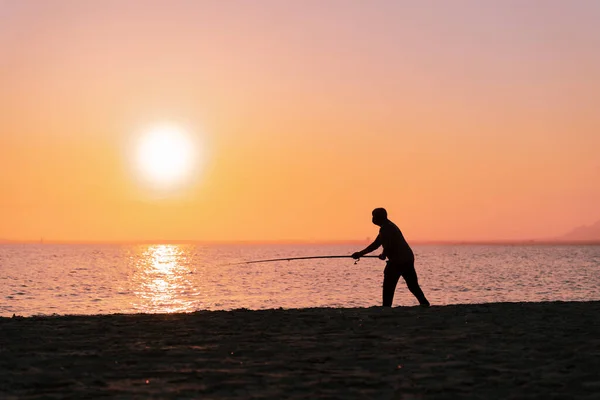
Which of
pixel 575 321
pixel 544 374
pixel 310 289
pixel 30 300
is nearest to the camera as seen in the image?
pixel 544 374

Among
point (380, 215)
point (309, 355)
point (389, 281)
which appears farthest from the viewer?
point (380, 215)

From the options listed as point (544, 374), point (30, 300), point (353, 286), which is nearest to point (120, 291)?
point (30, 300)

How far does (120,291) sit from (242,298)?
35.8 feet

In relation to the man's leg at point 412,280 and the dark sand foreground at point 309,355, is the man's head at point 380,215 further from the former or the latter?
the dark sand foreground at point 309,355

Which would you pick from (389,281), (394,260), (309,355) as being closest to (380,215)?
(394,260)

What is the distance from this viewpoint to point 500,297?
1411 inches

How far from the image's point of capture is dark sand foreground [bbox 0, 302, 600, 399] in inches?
258

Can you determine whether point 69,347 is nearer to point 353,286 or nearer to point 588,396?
point 588,396

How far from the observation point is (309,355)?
8227mm

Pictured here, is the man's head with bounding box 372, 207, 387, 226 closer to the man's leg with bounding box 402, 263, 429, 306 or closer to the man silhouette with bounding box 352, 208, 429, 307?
the man silhouette with bounding box 352, 208, 429, 307

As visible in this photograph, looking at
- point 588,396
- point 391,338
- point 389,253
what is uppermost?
point 389,253

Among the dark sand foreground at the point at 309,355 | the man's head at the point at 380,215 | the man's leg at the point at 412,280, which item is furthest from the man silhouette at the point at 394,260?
the dark sand foreground at the point at 309,355

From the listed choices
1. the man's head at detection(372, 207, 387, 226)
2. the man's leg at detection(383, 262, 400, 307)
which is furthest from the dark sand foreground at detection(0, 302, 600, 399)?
the man's head at detection(372, 207, 387, 226)

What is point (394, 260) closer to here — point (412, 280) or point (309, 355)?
point (412, 280)
